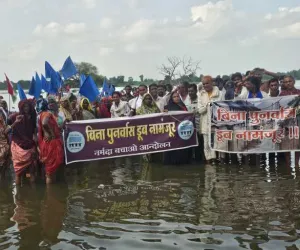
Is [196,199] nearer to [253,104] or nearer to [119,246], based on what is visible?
[119,246]

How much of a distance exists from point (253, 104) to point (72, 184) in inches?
157

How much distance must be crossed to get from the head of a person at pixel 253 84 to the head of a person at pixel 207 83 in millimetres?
783

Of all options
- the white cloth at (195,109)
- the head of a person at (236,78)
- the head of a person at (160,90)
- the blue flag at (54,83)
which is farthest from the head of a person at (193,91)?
the blue flag at (54,83)

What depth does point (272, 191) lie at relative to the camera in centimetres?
688

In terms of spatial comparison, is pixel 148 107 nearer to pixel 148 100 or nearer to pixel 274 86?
pixel 148 100

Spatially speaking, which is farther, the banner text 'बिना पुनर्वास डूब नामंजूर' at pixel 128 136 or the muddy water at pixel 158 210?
the banner text 'बिना पुनर्वास डूब नामंजूर' at pixel 128 136

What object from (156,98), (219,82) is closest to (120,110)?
(156,98)

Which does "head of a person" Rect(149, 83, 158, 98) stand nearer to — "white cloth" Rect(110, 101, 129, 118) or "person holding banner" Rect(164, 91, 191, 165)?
"white cloth" Rect(110, 101, 129, 118)

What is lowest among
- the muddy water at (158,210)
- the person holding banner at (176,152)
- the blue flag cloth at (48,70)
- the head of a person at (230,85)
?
the muddy water at (158,210)

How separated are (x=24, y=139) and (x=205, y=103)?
3778 millimetres

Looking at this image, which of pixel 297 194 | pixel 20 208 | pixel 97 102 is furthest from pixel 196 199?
pixel 97 102

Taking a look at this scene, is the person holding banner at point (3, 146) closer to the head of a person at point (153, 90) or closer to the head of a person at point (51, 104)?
the head of a person at point (51, 104)

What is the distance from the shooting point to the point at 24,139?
7.73 meters

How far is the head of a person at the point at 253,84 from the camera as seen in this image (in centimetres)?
917
